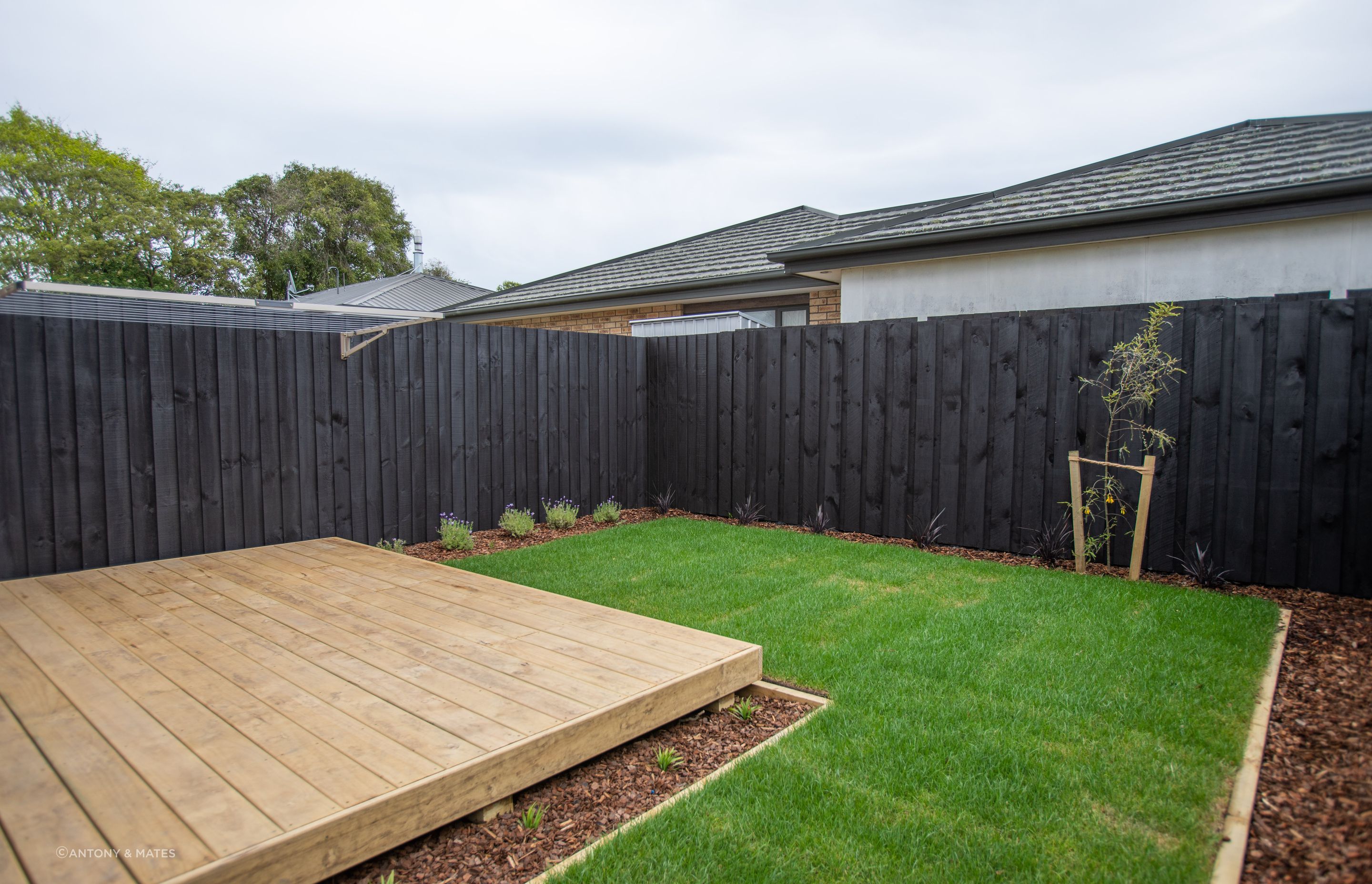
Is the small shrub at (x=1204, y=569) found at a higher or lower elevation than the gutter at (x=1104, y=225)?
lower

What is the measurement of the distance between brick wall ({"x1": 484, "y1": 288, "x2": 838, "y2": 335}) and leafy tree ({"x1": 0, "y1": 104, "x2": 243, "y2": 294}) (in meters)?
25.7

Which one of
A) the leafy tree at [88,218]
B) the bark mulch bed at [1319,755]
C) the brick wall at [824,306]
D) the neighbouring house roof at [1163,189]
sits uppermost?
the leafy tree at [88,218]

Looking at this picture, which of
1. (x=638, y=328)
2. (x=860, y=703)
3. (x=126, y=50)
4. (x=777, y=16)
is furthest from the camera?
(x=126, y=50)

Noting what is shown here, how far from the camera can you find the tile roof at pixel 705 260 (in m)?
10.4

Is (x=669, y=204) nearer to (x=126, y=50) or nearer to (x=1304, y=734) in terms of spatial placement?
(x=126, y=50)

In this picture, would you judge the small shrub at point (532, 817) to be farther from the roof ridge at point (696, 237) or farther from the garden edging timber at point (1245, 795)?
the roof ridge at point (696, 237)

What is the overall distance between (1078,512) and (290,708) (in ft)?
16.3

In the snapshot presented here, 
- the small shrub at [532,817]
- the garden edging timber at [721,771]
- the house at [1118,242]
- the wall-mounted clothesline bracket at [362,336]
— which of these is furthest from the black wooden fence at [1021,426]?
the small shrub at [532,817]

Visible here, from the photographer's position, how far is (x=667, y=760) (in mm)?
2639

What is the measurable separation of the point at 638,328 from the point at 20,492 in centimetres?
731

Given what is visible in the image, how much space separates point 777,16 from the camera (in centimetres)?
884

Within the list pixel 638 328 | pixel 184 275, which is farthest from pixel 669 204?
pixel 184 275

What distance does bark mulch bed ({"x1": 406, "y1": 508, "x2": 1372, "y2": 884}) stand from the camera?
2.03 m

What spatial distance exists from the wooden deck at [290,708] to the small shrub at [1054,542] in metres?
3.43
